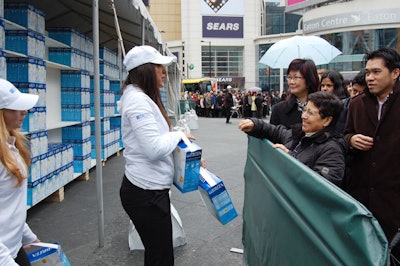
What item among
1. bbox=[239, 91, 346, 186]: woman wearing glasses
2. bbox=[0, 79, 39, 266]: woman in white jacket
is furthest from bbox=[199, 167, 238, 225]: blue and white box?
bbox=[0, 79, 39, 266]: woman in white jacket

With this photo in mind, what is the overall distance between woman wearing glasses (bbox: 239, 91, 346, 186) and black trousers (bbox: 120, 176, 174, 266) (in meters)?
0.82

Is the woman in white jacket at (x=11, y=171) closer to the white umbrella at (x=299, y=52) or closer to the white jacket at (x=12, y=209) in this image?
the white jacket at (x=12, y=209)

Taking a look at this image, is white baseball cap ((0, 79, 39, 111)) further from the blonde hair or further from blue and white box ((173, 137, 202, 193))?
blue and white box ((173, 137, 202, 193))

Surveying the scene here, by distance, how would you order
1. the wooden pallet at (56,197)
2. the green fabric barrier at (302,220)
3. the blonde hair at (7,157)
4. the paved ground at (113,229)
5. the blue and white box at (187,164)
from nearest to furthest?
1. the green fabric barrier at (302,220)
2. the blonde hair at (7,157)
3. the blue and white box at (187,164)
4. the paved ground at (113,229)
5. the wooden pallet at (56,197)

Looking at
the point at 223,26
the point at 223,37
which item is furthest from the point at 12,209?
the point at 223,26

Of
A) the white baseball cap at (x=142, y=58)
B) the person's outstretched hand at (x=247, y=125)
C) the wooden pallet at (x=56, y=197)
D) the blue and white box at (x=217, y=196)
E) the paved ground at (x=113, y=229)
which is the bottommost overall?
the paved ground at (x=113, y=229)

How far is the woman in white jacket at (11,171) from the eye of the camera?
1.86 m

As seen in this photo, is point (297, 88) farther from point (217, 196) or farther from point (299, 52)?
point (299, 52)

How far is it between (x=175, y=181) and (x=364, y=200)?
1284 mm

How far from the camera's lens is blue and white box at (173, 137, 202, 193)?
2.38 meters

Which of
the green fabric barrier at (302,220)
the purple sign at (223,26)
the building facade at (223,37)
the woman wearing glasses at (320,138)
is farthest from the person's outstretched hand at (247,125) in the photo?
the purple sign at (223,26)

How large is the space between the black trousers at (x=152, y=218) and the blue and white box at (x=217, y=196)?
26 centimetres

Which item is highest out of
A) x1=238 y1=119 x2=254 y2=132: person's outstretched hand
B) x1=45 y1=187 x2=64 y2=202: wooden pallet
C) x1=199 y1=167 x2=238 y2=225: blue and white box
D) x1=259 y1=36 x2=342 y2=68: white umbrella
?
x1=259 y1=36 x2=342 y2=68: white umbrella

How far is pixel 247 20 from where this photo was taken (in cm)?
6356
